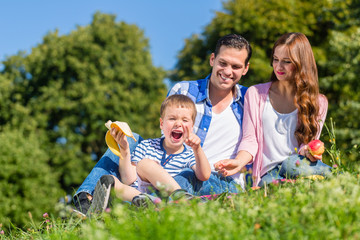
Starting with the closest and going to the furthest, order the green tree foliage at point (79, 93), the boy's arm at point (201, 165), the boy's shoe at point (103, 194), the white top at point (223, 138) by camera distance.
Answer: the boy's shoe at point (103, 194) < the boy's arm at point (201, 165) < the white top at point (223, 138) < the green tree foliage at point (79, 93)

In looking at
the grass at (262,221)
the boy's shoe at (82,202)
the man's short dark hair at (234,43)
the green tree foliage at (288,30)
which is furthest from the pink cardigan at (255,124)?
the green tree foliage at (288,30)

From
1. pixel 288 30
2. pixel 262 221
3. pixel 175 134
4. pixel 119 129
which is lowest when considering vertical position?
pixel 262 221

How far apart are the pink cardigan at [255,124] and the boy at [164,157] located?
0.73 m

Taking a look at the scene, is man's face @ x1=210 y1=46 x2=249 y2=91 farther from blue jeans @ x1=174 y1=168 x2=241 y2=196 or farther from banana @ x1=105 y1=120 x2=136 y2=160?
banana @ x1=105 y1=120 x2=136 y2=160

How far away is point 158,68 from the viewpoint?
27922 millimetres

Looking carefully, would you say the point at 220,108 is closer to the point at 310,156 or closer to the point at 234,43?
the point at 234,43

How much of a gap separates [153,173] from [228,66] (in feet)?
5.74

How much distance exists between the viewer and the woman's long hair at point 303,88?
193 inches

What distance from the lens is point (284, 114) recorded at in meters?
5.08

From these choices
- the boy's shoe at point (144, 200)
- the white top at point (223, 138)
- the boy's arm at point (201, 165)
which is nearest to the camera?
the boy's shoe at point (144, 200)

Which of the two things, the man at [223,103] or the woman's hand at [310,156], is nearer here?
the woman's hand at [310,156]

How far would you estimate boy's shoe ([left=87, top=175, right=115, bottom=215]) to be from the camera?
401 cm

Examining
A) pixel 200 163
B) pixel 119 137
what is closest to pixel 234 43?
pixel 200 163

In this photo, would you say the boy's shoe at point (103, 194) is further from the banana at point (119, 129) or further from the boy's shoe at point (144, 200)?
the banana at point (119, 129)
